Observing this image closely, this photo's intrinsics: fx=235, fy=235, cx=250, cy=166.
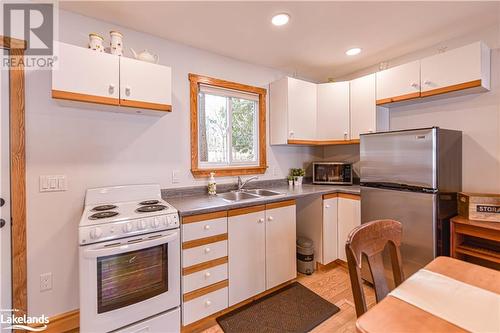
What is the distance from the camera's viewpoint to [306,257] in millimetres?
2594

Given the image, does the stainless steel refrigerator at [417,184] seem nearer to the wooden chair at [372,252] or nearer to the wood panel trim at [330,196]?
the wood panel trim at [330,196]

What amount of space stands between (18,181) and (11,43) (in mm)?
948

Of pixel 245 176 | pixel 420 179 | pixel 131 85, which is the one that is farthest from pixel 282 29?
pixel 420 179

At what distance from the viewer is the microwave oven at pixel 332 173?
9.76 feet

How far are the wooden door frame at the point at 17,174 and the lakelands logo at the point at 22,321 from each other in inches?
1.6

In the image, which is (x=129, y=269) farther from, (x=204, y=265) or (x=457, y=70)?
(x=457, y=70)

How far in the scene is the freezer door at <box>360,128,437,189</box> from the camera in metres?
1.86

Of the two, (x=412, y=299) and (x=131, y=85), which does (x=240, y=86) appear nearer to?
(x=131, y=85)

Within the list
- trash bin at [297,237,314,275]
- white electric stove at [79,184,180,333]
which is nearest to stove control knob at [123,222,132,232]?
white electric stove at [79,184,180,333]

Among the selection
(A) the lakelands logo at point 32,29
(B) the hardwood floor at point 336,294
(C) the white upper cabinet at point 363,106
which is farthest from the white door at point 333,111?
(A) the lakelands logo at point 32,29

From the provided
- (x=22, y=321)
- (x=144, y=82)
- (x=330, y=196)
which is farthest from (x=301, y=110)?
(x=22, y=321)

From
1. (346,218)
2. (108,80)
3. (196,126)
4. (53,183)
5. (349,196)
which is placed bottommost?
(346,218)

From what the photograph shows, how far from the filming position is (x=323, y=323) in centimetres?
186

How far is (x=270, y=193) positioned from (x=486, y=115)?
2.08 m
